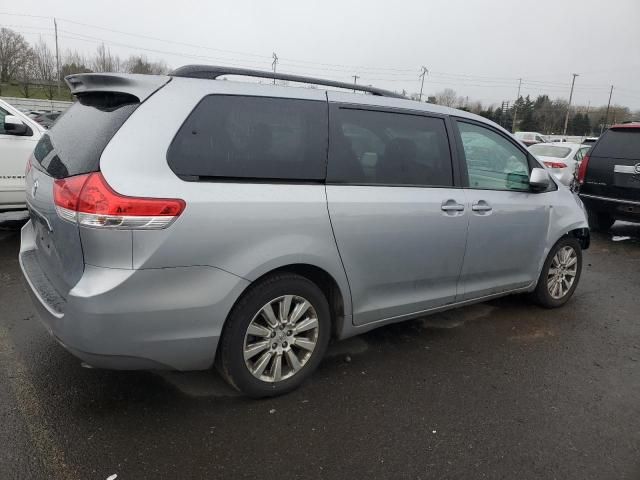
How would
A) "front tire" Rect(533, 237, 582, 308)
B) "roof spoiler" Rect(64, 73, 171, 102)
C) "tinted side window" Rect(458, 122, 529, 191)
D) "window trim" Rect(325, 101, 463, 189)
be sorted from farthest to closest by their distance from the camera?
"front tire" Rect(533, 237, 582, 308)
"tinted side window" Rect(458, 122, 529, 191)
"window trim" Rect(325, 101, 463, 189)
"roof spoiler" Rect(64, 73, 171, 102)

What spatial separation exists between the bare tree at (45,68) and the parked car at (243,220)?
194ft

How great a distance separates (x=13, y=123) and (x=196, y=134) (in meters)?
4.57

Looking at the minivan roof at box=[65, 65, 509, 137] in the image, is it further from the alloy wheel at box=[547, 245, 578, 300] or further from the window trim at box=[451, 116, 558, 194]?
the alloy wheel at box=[547, 245, 578, 300]

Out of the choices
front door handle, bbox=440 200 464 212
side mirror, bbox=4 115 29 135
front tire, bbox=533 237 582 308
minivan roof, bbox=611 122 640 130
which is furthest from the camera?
minivan roof, bbox=611 122 640 130

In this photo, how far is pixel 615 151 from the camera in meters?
7.60

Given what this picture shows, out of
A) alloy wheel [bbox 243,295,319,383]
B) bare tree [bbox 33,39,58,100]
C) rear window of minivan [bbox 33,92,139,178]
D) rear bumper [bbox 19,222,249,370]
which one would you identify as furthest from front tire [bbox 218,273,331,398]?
bare tree [bbox 33,39,58,100]

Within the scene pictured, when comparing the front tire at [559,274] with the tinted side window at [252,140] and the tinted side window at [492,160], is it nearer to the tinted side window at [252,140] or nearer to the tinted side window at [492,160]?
the tinted side window at [492,160]

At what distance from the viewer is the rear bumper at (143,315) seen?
2.25 metres

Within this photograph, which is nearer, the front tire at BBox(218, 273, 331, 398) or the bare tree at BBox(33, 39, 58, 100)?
the front tire at BBox(218, 273, 331, 398)

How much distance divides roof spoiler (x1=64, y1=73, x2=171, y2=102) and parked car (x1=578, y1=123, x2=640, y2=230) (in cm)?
720

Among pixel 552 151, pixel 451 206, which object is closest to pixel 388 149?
pixel 451 206

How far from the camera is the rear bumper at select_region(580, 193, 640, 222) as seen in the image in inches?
289

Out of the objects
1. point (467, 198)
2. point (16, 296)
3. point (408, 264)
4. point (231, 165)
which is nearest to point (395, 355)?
point (408, 264)

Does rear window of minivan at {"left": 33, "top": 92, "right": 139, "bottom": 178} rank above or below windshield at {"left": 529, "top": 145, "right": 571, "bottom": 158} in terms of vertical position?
above
